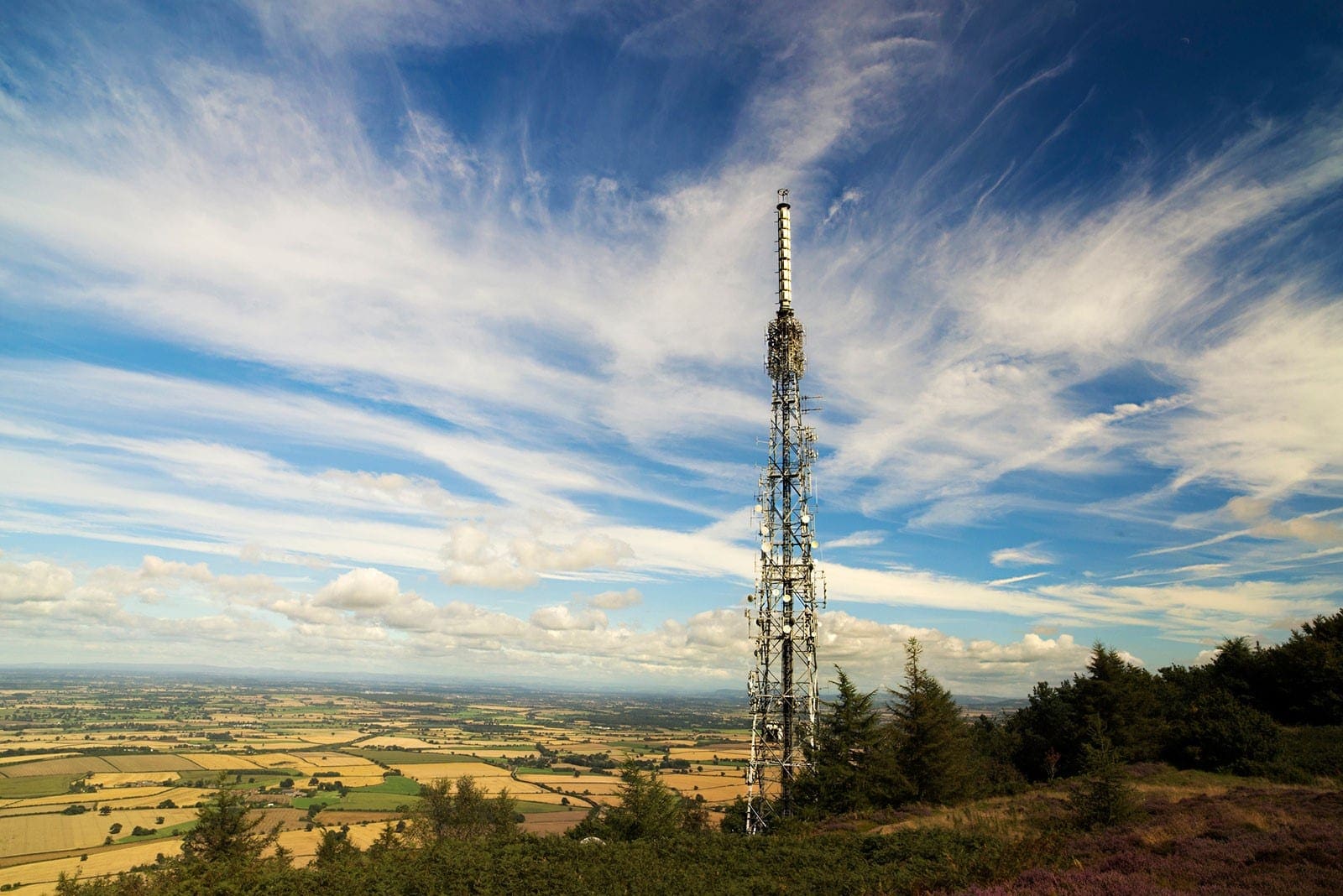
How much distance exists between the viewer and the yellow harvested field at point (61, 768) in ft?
325

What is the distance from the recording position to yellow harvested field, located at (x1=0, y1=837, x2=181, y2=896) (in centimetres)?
4816

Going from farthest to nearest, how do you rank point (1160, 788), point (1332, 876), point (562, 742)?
1. point (562, 742)
2. point (1160, 788)
3. point (1332, 876)

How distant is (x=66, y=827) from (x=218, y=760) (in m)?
58.0

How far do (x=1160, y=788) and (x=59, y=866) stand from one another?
276 ft

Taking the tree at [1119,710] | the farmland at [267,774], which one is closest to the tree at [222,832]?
the farmland at [267,774]

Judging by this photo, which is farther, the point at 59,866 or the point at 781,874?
the point at 59,866

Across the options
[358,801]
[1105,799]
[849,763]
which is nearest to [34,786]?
[358,801]

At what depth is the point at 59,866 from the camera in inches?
2093

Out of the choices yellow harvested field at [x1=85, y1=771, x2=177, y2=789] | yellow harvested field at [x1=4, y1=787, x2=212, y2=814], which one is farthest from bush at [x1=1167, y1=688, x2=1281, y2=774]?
yellow harvested field at [x1=85, y1=771, x2=177, y2=789]

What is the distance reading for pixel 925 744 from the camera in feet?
115

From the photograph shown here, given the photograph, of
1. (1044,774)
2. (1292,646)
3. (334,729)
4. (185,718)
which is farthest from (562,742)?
(1292,646)

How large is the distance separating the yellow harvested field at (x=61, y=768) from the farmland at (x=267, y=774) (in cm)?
44

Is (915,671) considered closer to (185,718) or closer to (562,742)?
(562,742)

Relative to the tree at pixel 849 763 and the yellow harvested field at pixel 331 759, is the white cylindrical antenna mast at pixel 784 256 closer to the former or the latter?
the tree at pixel 849 763
